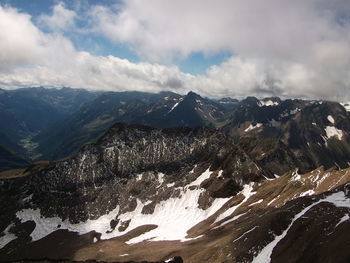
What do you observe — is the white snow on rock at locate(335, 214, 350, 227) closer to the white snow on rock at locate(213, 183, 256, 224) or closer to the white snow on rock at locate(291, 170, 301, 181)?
the white snow on rock at locate(291, 170, 301, 181)

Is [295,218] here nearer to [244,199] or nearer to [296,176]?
[296,176]

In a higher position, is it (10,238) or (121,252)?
(10,238)

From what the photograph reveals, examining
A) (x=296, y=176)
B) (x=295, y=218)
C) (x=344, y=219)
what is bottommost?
(x=295, y=218)

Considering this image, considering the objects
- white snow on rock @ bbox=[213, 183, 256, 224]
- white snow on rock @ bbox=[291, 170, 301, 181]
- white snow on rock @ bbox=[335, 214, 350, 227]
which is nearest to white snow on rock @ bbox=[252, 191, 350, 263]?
white snow on rock @ bbox=[335, 214, 350, 227]

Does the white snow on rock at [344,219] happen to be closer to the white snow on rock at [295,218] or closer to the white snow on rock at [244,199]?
the white snow on rock at [295,218]

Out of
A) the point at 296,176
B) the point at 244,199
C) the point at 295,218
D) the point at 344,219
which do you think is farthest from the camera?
the point at 244,199

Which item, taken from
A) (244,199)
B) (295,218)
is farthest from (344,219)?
(244,199)

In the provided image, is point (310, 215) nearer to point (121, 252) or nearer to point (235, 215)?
point (235, 215)

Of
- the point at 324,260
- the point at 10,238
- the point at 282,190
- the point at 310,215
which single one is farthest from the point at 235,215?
the point at 10,238

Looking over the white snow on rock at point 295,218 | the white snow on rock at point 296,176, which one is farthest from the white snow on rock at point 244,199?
the white snow on rock at point 295,218
